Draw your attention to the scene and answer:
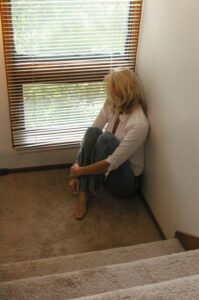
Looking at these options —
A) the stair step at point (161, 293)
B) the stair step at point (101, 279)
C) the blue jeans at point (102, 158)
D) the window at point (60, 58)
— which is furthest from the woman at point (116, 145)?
the stair step at point (161, 293)

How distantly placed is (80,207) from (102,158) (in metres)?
0.40

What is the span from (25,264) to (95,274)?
0.41m

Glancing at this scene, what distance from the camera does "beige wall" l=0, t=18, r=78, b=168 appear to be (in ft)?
7.98

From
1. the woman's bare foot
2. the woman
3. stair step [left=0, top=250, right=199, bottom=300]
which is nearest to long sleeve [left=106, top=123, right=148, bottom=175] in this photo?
the woman

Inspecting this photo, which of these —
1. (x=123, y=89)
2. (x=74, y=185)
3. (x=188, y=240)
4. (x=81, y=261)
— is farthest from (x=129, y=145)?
(x=81, y=261)

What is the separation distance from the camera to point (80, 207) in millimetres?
2271

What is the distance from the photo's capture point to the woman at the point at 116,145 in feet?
6.84

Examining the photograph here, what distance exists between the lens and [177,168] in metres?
1.78

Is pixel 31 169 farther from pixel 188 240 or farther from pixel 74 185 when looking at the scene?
pixel 188 240

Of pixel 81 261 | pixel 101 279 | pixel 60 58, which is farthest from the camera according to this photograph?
pixel 60 58

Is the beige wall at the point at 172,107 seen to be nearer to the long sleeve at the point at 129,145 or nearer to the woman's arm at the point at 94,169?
the long sleeve at the point at 129,145

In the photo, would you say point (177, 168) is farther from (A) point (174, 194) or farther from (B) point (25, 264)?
(B) point (25, 264)

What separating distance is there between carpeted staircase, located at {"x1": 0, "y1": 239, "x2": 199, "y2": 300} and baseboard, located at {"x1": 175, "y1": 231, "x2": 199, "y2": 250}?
0.14 meters

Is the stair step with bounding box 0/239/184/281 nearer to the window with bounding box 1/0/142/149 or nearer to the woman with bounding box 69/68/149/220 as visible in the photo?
the woman with bounding box 69/68/149/220
